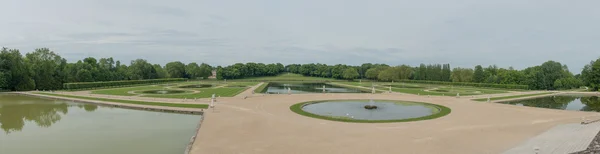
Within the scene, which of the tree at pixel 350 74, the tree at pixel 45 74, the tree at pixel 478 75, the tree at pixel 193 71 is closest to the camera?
the tree at pixel 45 74

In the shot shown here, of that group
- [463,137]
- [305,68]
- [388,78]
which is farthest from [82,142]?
[305,68]

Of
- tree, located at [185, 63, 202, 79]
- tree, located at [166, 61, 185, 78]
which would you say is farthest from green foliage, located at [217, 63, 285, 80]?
tree, located at [166, 61, 185, 78]

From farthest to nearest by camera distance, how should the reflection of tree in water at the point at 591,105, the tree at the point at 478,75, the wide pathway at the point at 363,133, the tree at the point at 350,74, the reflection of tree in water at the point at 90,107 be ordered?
the tree at the point at 350,74 < the tree at the point at 478,75 < the reflection of tree in water at the point at 591,105 < the reflection of tree in water at the point at 90,107 < the wide pathway at the point at 363,133

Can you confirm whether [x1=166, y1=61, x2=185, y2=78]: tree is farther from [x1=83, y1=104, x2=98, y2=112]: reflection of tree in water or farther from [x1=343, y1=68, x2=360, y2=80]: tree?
[x1=83, y1=104, x2=98, y2=112]: reflection of tree in water

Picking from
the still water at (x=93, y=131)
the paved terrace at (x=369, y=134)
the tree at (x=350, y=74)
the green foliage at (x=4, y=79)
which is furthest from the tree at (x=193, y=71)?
the paved terrace at (x=369, y=134)

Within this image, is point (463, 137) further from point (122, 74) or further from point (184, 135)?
point (122, 74)

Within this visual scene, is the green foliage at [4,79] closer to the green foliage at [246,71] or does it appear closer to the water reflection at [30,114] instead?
the water reflection at [30,114]

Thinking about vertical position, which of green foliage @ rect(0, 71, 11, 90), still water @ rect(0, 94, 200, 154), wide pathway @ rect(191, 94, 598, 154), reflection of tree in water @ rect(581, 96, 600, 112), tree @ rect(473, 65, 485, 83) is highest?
tree @ rect(473, 65, 485, 83)
